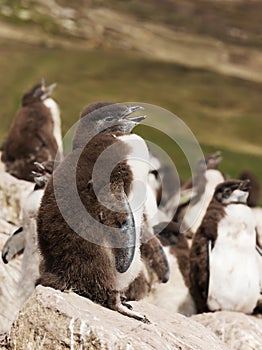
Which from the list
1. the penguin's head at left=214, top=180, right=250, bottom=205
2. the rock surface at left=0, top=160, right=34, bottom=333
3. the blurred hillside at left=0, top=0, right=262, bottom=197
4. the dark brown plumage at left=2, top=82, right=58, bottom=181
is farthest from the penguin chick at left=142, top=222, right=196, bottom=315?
the blurred hillside at left=0, top=0, right=262, bottom=197

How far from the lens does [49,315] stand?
462cm

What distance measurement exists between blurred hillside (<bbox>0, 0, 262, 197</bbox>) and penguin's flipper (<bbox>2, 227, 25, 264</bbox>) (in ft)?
64.5

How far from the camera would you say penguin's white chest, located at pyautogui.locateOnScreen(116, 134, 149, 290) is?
504cm

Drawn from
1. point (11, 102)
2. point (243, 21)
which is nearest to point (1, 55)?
point (11, 102)

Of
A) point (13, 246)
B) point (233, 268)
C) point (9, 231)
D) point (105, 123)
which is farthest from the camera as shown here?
point (9, 231)

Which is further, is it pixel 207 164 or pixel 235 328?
pixel 207 164

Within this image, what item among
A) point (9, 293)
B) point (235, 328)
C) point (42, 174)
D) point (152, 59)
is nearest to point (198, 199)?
point (42, 174)

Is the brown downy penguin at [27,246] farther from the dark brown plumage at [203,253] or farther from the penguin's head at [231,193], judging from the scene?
the penguin's head at [231,193]

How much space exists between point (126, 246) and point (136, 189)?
2.16 feet

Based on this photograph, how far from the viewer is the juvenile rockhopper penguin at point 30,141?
407 inches

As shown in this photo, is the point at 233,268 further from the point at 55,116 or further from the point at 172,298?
the point at 55,116

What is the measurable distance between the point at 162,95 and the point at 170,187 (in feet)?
110

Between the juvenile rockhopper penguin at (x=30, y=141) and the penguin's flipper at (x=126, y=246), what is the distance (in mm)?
5190

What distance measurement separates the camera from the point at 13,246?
709cm
